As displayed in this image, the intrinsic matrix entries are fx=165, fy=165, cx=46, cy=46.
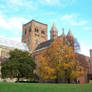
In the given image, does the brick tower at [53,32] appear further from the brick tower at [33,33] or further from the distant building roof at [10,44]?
the distant building roof at [10,44]

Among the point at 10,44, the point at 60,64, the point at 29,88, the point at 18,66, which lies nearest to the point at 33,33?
the point at 10,44

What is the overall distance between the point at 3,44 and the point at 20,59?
2537cm

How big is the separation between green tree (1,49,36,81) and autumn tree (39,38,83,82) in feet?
15.0

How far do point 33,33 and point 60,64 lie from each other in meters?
40.1

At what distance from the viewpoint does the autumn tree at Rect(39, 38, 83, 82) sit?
101 feet

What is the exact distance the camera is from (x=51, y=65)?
106 feet

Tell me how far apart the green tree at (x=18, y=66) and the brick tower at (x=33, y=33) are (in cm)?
2909

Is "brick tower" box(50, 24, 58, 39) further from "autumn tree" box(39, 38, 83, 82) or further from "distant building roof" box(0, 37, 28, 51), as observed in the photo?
"autumn tree" box(39, 38, 83, 82)

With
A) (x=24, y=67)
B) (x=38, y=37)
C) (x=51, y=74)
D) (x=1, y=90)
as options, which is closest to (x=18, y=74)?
(x=24, y=67)

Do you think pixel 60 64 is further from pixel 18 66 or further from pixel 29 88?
pixel 29 88

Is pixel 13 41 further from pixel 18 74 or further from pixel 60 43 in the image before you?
pixel 60 43

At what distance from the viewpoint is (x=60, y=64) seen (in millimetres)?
30609

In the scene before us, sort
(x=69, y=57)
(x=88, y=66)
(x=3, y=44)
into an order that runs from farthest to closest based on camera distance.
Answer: (x=3, y=44), (x=88, y=66), (x=69, y=57)

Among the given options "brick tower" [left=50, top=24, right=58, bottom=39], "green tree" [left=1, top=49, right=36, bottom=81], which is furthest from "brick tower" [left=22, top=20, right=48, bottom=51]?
"green tree" [left=1, top=49, right=36, bottom=81]
